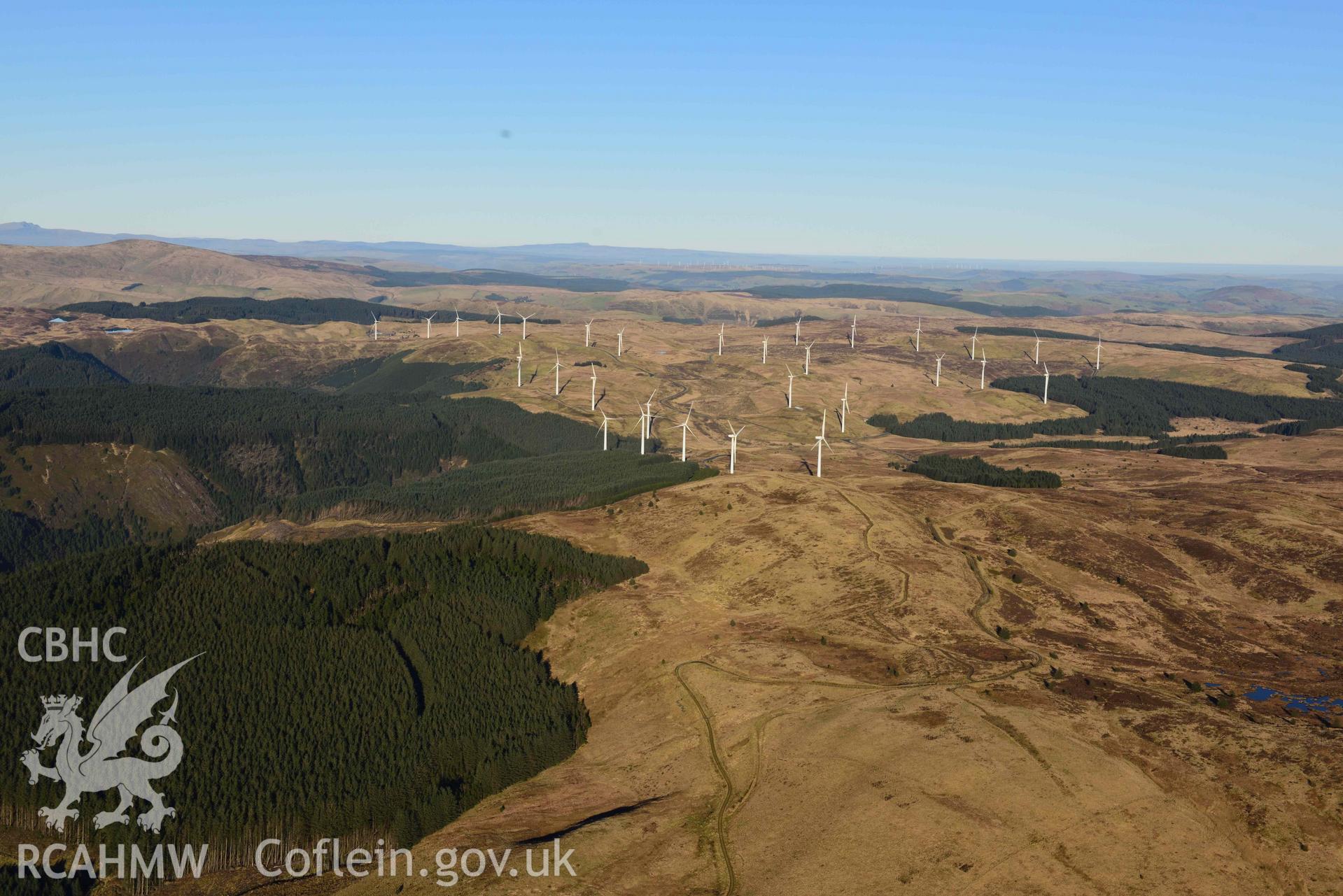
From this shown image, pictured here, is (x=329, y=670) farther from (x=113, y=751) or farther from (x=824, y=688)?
(x=824, y=688)

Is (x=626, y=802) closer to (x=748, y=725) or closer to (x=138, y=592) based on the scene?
(x=748, y=725)

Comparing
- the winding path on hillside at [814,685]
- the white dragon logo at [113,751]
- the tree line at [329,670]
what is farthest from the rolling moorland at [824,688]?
the white dragon logo at [113,751]

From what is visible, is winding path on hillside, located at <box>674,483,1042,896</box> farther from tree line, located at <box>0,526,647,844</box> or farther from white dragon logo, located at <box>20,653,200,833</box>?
white dragon logo, located at <box>20,653,200,833</box>

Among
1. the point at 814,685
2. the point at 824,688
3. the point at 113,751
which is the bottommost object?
the point at 113,751

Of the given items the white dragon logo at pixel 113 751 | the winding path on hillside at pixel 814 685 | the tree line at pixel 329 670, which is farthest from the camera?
the tree line at pixel 329 670

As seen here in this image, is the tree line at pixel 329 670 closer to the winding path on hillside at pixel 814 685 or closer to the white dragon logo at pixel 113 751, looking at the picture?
the white dragon logo at pixel 113 751

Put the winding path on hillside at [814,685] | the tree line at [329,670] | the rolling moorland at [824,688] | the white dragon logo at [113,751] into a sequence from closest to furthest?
the rolling moorland at [824,688]
the winding path on hillside at [814,685]
the white dragon logo at [113,751]
the tree line at [329,670]

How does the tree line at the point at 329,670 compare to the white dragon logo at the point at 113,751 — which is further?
the tree line at the point at 329,670

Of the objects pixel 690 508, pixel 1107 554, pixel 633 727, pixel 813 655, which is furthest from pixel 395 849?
pixel 1107 554

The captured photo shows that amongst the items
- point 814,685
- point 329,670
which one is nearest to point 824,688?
point 814,685
